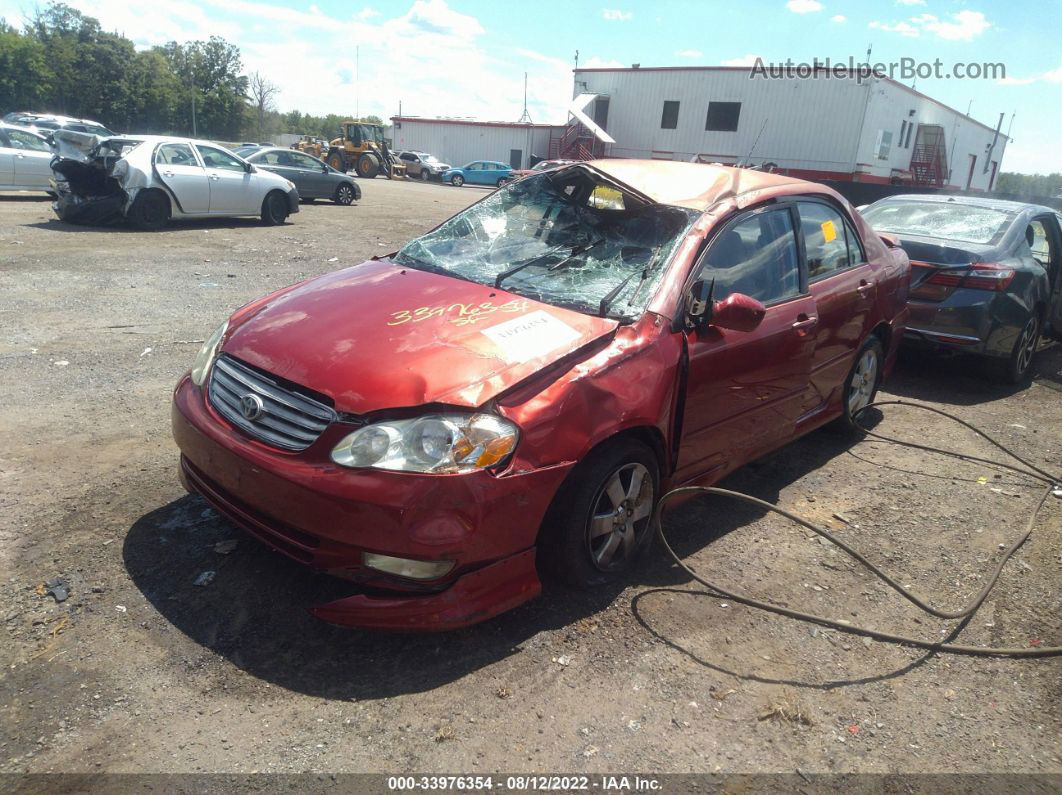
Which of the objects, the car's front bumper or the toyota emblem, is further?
the toyota emblem

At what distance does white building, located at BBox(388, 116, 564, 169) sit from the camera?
46250 millimetres

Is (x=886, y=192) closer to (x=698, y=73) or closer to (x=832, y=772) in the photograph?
(x=698, y=73)

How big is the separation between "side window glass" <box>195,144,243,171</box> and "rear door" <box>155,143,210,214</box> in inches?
7.7

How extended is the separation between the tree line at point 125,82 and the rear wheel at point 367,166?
118 ft

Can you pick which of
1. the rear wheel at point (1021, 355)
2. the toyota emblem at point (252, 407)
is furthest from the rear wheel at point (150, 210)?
the rear wheel at point (1021, 355)

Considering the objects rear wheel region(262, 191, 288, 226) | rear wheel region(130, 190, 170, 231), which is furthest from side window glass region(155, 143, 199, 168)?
rear wheel region(262, 191, 288, 226)

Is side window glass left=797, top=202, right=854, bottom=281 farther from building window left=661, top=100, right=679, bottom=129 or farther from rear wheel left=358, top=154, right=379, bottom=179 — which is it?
rear wheel left=358, top=154, right=379, bottom=179

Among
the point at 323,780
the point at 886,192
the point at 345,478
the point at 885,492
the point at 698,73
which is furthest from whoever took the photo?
the point at 698,73

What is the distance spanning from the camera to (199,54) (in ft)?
240

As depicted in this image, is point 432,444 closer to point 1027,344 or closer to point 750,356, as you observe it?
point 750,356

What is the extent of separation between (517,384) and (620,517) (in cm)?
83

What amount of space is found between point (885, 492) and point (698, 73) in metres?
32.5

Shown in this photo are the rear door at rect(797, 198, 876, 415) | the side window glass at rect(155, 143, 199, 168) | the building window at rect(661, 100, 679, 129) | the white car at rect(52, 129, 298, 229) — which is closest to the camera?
the rear door at rect(797, 198, 876, 415)

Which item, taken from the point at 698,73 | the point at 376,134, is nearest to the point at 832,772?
the point at 698,73
